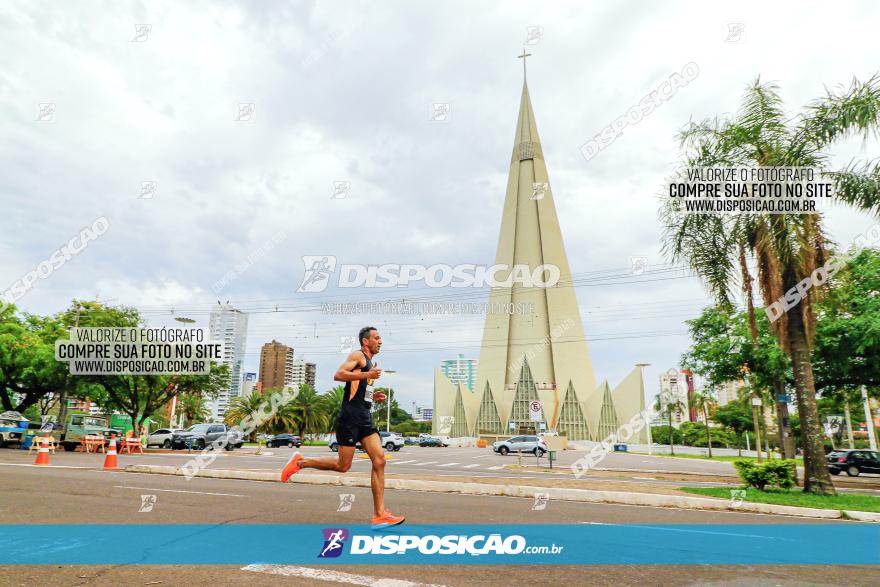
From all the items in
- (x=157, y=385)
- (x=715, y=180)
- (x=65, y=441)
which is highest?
(x=715, y=180)

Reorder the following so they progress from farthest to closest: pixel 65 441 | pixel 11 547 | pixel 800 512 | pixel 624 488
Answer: pixel 65 441
pixel 624 488
pixel 800 512
pixel 11 547

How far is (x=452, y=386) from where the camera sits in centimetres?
8444

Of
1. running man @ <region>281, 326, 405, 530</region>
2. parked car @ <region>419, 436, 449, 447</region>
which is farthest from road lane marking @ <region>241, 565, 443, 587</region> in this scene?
parked car @ <region>419, 436, 449, 447</region>

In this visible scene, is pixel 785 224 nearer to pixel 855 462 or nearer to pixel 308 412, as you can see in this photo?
pixel 855 462

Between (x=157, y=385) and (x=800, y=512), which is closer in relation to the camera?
(x=800, y=512)

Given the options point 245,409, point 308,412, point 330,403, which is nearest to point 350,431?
point 245,409

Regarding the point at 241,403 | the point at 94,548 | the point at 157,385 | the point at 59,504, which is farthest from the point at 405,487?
the point at 241,403

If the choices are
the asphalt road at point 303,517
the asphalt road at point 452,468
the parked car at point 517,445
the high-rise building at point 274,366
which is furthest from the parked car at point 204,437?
the high-rise building at point 274,366

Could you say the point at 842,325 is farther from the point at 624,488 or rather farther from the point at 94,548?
the point at 94,548

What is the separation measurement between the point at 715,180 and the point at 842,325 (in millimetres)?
7700

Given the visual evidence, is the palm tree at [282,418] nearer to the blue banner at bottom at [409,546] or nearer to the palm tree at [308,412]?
the palm tree at [308,412]

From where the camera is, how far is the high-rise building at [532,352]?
76.2m

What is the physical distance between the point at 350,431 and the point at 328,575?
1632mm

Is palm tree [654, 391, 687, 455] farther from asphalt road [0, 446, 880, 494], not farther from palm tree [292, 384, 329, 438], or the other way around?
palm tree [292, 384, 329, 438]
